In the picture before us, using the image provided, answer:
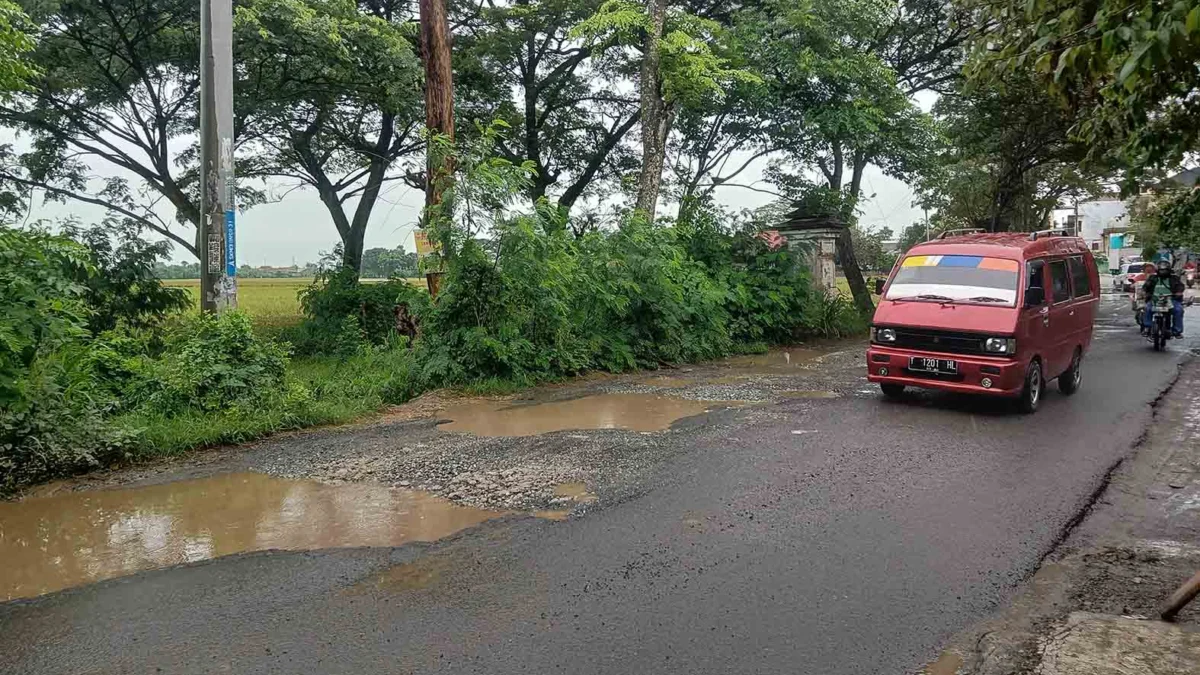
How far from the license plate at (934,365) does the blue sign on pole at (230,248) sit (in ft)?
24.8

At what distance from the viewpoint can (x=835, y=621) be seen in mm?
3904

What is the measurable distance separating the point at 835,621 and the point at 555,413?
5.73 m

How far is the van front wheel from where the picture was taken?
29.7 ft

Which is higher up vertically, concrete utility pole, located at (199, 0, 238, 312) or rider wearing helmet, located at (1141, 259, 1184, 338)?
concrete utility pole, located at (199, 0, 238, 312)

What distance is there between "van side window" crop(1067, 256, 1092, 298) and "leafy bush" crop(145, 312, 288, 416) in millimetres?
9858

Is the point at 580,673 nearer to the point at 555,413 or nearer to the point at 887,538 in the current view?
the point at 887,538

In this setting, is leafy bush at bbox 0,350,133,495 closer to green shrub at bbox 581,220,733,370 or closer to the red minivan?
green shrub at bbox 581,220,733,370

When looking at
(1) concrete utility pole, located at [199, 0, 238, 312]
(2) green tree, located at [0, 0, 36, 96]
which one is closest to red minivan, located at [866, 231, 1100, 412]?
(1) concrete utility pole, located at [199, 0, 238, 312]

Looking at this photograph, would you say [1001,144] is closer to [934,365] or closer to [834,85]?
[834,85]

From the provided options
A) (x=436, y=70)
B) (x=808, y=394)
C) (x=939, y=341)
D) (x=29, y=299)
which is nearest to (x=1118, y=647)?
(x=939, y=341)

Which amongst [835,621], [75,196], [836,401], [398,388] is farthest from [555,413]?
[75,196]

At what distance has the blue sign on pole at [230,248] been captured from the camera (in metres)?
8.64

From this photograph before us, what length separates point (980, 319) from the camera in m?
8.87

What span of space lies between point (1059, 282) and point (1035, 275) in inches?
37.1
